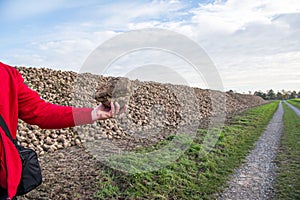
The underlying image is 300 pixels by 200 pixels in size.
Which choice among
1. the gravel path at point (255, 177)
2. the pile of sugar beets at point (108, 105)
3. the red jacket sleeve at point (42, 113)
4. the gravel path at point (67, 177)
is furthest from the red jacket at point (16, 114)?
the gravel path at point (255, 177)

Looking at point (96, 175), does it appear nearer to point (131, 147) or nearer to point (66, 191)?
point (66, 191)

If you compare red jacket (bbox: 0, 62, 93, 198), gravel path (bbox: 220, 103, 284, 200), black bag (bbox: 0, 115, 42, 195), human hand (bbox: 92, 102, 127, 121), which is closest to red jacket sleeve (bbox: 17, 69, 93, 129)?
red jacket (bbox: 0, 62, 93, 198)

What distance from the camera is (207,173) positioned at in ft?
19.6

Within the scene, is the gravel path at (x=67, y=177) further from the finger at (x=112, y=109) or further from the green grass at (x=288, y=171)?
the green grass at (x=288, y=171)

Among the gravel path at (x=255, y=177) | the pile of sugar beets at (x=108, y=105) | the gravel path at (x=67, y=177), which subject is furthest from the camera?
the pile of sugar beets at (x=108, y=105)

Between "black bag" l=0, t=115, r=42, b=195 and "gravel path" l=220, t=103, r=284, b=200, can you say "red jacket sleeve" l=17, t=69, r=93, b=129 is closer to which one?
"black bag" l=0, t=115, r=42, b=195

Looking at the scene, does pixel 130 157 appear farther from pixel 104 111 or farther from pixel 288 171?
pixel 104 111

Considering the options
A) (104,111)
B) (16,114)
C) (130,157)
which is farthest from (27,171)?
(130,157)

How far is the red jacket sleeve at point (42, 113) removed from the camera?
6.41 ft

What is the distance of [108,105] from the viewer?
2.16 m

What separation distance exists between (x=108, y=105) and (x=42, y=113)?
0.48m

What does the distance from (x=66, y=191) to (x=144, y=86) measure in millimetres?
11106

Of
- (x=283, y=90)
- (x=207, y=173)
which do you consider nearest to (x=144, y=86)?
(x=207, y=173)

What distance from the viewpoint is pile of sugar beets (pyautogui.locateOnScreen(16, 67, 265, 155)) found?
22.8 feet
